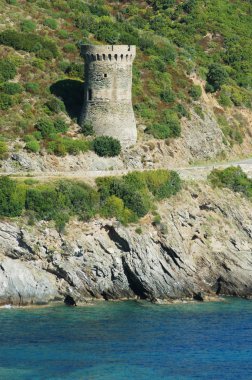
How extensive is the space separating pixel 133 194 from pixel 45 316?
11460 mm

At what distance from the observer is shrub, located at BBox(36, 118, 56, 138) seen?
82.2 m

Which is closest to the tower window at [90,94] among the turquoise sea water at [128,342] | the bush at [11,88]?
the bush at [11,88]

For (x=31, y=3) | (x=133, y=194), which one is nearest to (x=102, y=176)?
(x=133, y=194)

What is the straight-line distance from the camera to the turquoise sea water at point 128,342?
2319 inches

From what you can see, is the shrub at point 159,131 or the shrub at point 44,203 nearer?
the shrub at point 44,203

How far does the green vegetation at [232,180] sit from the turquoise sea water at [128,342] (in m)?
11.3

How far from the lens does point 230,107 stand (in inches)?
3851

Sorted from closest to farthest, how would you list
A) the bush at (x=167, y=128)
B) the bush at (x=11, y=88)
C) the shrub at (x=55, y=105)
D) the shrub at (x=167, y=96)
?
the shrub at (x=55, y=105)
the bush at (x=11, y=88)
the bush at (x=167, y=128)
the shrub at (x=167, y=96)

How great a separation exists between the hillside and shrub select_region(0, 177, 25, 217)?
18.3 ft

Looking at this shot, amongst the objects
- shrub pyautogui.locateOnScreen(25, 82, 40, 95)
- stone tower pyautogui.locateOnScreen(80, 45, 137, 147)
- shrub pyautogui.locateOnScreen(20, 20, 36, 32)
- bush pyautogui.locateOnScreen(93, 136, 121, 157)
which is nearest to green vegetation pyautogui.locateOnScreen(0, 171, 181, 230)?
bush pyautogui.locateOnScreen(93, 136, 121, 157)

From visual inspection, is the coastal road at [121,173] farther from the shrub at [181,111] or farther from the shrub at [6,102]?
the shrub at [6,102]

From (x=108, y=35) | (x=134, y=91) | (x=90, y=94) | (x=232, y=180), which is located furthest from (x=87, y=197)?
(x=108, y=35)

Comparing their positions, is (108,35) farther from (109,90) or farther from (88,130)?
(88,130)

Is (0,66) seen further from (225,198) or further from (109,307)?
(109,307)
